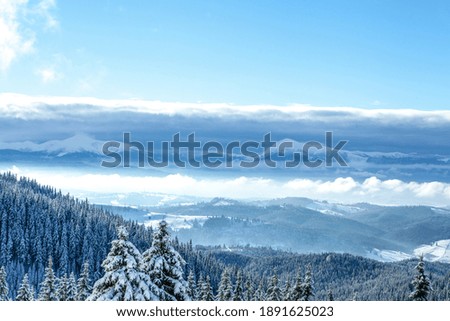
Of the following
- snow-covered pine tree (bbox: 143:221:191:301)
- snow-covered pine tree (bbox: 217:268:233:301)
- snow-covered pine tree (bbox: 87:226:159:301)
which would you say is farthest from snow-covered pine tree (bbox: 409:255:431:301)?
snow-covered pine tree (bbox: 87:226:159:301)

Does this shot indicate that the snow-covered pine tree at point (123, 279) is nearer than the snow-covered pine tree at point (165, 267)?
Yes

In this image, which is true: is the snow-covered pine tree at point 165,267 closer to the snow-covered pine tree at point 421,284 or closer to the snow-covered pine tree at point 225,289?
the snow-covered pine tree at point 421,284

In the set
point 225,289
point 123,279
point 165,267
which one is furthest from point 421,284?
point 123,279

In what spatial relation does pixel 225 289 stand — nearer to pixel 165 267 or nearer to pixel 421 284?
pixel 421 284

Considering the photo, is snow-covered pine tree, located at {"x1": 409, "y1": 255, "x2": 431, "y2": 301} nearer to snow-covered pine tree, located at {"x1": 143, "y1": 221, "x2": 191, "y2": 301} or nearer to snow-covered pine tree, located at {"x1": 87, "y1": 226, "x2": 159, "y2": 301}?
snow-covered pine tree, located at {"x1": 143, "y1": 221, "x2": 191, "y2": 301}

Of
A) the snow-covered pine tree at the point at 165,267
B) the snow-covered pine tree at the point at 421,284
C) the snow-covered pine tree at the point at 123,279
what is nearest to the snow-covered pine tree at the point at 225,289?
the snow-covered pine tree at the point at 421,284
